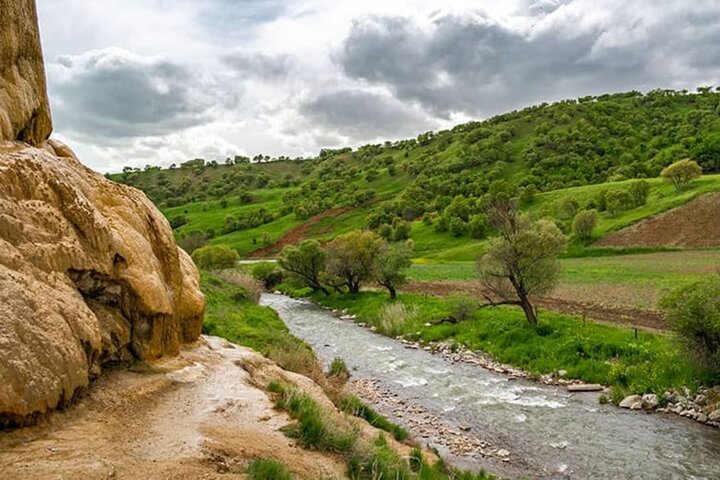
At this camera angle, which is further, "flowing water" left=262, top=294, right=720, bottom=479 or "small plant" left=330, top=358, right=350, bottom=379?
"small plant" left=330, top=358, right=350, bottom=379

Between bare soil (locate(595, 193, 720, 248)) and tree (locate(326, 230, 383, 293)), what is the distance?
45468mm

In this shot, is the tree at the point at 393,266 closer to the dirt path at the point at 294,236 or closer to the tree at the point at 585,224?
the tree at the point at 585,224

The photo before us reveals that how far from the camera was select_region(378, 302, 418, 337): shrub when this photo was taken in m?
45.8

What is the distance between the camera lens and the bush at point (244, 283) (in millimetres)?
58378

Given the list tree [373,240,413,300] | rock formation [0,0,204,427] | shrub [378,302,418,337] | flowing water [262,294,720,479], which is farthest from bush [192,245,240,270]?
rock formation [0,0,204,427]

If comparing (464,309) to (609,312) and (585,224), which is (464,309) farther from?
(585,224)

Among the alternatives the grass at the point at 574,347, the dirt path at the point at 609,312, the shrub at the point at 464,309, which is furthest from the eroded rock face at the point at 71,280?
the dirt path at the point at 609,312

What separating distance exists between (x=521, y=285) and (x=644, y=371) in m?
11.1

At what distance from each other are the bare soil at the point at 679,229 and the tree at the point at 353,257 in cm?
4547

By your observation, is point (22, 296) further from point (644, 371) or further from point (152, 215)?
point (644, 371)

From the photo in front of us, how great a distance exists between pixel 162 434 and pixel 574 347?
1048 inches

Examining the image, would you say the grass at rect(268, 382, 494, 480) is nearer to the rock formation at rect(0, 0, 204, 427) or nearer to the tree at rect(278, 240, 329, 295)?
the rock formation at rect(0, 0, 204, 427)

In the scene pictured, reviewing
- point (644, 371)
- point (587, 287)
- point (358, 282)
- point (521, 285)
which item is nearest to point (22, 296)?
point (644, 371)

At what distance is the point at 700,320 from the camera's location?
23.4 metres
